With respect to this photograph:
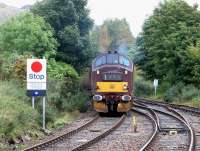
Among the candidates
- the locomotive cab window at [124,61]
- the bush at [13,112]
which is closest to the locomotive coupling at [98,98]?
the locomotive cab window at [124,61]

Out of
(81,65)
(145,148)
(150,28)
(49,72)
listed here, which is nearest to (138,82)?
(150,28)

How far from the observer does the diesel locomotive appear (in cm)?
2947

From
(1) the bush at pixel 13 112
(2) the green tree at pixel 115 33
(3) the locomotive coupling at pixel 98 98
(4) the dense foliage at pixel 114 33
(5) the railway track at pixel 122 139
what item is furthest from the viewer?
(2) the green tree at pixel 115 33

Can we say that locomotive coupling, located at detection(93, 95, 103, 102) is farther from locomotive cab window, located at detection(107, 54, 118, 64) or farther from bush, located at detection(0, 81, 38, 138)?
bush, located at detection(0, 81, 38, 138)

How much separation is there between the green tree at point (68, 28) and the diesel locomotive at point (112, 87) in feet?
39.2

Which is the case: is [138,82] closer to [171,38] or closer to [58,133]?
[171,38]

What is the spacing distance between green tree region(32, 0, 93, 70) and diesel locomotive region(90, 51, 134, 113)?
11963mm

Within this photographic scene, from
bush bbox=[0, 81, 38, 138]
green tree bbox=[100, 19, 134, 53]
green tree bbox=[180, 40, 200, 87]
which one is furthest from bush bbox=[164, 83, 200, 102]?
green tree bbox=[100, 19, 134, 53]

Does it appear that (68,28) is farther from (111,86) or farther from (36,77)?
(36,77)

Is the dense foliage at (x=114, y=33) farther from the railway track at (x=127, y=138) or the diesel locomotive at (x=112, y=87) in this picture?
the railway track at (x=127, y=138)

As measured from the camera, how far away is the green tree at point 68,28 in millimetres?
42375

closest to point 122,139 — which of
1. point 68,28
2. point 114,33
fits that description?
point 68,28

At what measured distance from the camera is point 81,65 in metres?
44.0

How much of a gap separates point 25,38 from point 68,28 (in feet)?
29.9
